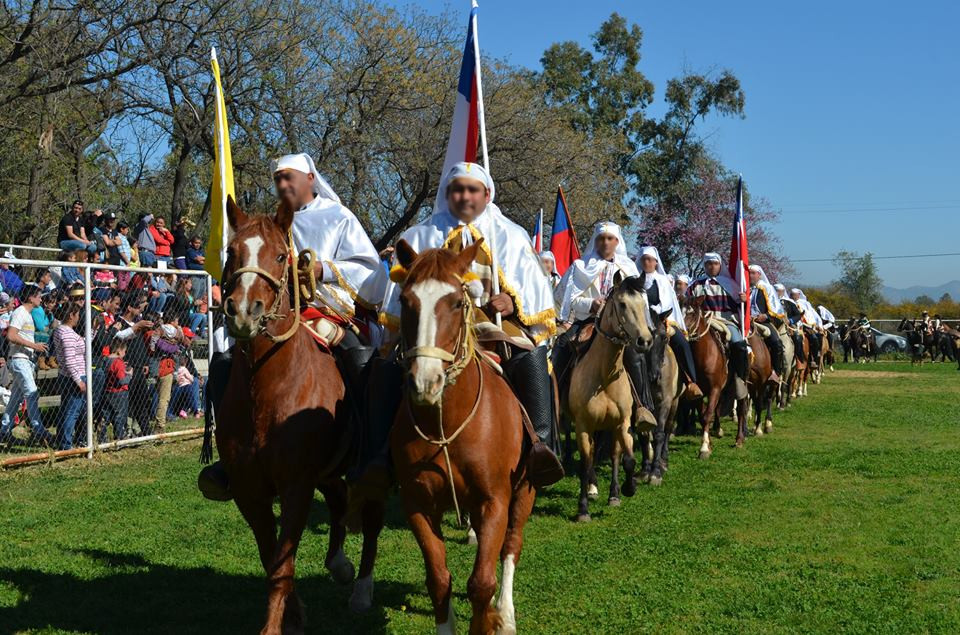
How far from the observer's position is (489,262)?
619 cm

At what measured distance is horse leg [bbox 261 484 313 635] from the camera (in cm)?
528

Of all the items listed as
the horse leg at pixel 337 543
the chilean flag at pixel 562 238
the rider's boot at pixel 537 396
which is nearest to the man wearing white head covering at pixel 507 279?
the rider's boot at pixel 537 396

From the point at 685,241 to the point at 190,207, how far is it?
26772mm

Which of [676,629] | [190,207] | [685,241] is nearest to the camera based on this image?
[676,629]

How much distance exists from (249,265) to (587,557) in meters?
4.20

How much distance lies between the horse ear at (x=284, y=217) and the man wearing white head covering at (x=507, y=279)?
2.69 ft

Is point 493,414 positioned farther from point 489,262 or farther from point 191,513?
point 191,513

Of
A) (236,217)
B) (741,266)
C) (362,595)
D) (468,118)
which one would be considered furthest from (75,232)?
(236,217)

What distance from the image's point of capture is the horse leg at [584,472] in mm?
9539

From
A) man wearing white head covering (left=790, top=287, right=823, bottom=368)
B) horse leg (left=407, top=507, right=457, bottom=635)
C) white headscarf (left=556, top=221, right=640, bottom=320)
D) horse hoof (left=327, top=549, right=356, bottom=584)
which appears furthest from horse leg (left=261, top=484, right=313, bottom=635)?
man wearing white head covering (left=790, top=287, right=823, bottom=368)

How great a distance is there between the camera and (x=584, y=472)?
383 inches

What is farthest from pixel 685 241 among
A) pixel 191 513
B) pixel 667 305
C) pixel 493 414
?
pixel 493 414

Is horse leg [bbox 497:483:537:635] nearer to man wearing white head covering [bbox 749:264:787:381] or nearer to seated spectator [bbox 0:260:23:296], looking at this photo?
seated spectator [bbox 0:260:23:296]

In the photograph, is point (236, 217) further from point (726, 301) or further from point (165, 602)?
point (726, 301)
